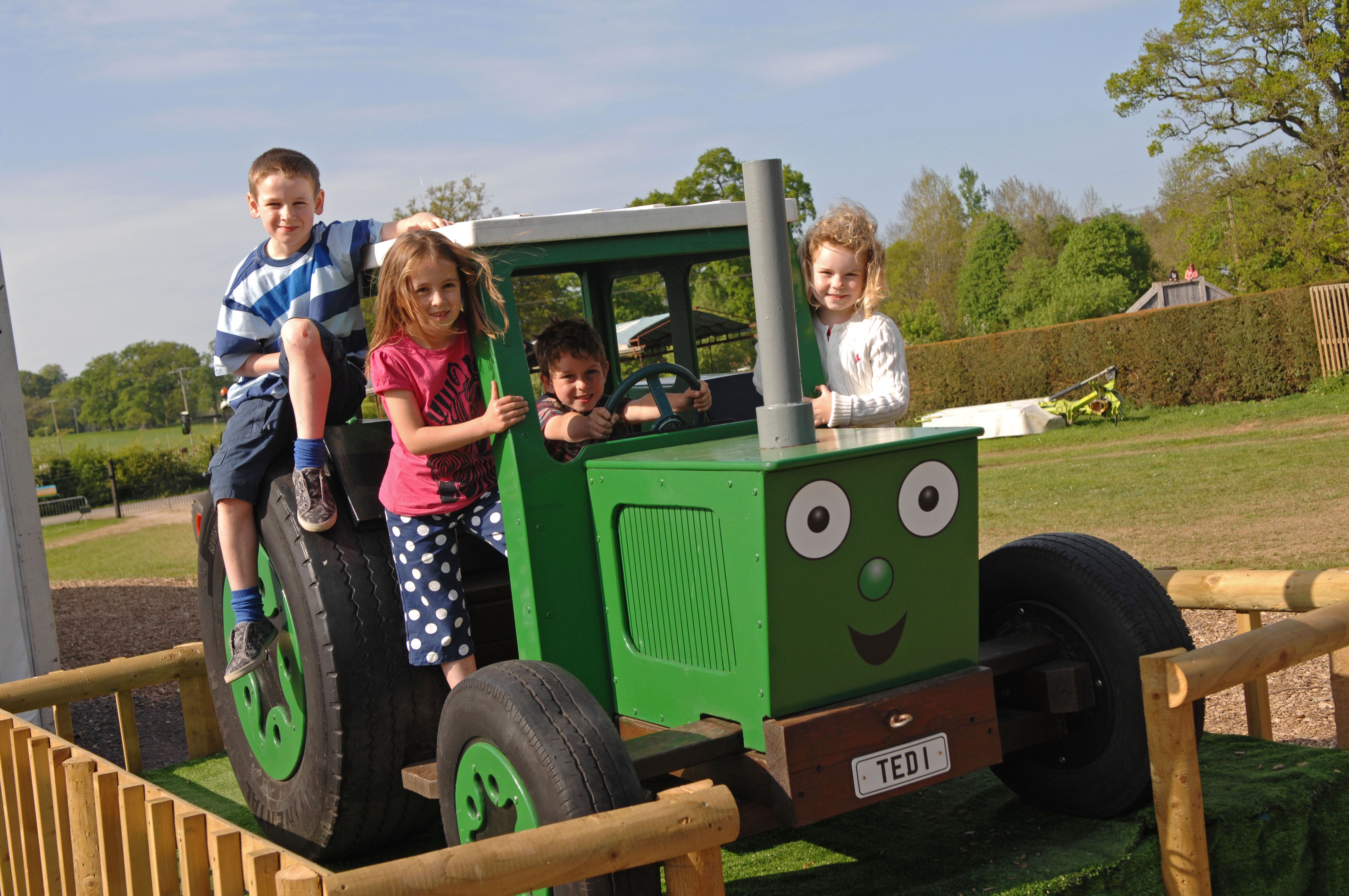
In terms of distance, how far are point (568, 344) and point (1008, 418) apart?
19184 mm

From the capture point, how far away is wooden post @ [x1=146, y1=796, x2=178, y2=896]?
9.49 feet

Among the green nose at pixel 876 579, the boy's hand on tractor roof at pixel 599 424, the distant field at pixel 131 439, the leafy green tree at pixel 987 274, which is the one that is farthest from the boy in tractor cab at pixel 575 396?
the leafy green tree at pixel 987 274

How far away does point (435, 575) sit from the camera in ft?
10.8

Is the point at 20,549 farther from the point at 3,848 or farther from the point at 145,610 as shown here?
the point at 145,610

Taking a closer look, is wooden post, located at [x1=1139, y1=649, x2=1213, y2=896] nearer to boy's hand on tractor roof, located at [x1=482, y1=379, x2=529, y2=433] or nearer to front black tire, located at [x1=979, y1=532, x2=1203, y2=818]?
front black tire, located at [x1=979, y1=532, x2=1203, y2=818]

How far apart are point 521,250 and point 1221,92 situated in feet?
88.0

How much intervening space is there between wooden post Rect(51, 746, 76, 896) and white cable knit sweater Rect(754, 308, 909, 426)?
2.49 m

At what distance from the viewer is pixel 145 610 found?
13.0 metres

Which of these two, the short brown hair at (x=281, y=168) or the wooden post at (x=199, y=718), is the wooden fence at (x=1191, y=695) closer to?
the short brown hair at (x=281, y=168)

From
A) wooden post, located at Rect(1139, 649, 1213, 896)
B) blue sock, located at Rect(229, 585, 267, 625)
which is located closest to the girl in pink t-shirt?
blue sock, located at Rect(229, 585, 267, 625)

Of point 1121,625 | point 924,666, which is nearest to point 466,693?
point 924,666

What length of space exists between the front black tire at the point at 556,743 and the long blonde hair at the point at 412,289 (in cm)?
98

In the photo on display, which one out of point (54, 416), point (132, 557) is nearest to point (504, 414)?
point (132, 557)

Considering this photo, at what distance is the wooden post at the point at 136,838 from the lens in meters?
3.03
